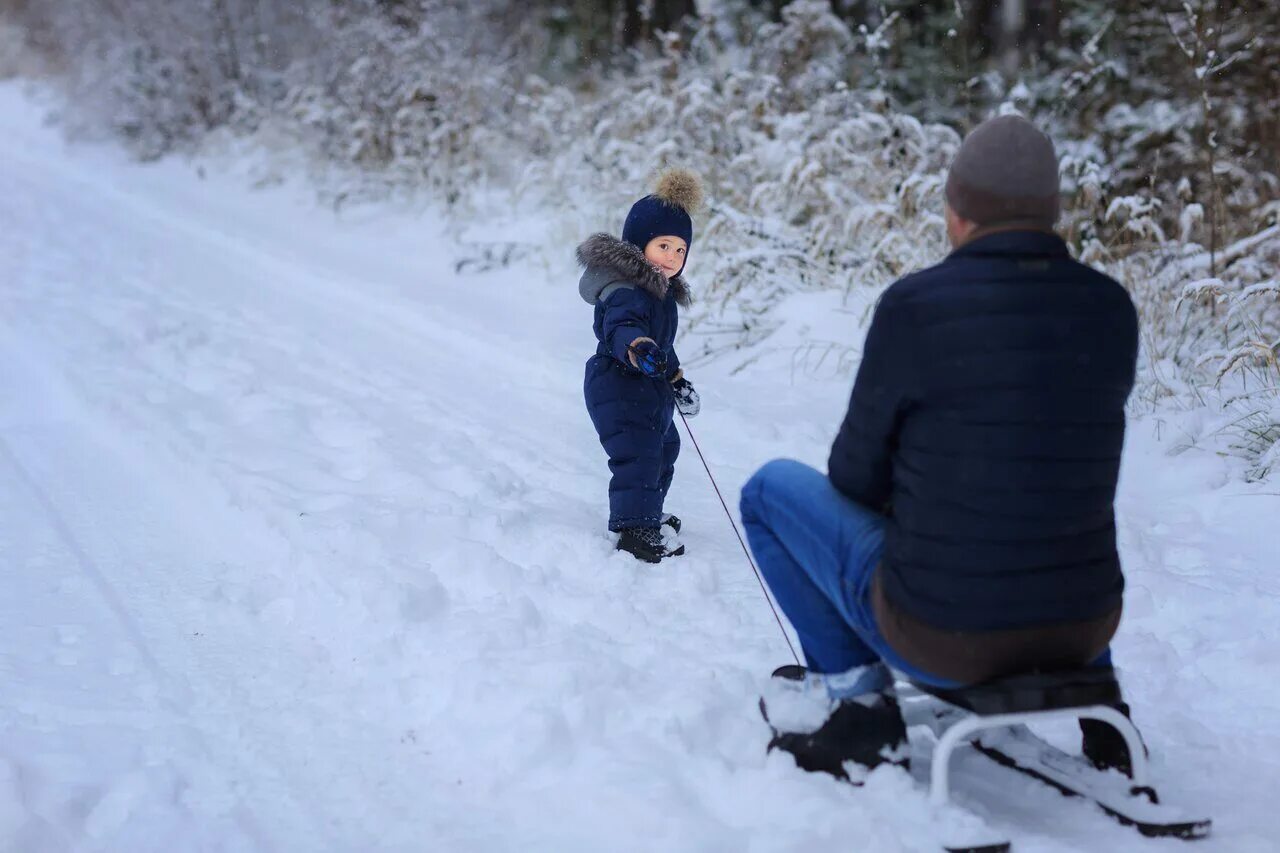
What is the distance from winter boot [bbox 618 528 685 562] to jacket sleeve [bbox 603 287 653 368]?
0.61 metres

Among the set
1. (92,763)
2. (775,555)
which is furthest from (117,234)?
(775,555)

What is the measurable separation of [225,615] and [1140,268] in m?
5.22

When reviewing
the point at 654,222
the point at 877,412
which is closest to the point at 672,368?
the point at 654,222

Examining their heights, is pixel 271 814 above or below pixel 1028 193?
below

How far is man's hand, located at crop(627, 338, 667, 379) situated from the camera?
3238 millimetres

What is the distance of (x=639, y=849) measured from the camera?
2.08 metres

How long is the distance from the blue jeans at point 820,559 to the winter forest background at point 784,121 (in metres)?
2.75

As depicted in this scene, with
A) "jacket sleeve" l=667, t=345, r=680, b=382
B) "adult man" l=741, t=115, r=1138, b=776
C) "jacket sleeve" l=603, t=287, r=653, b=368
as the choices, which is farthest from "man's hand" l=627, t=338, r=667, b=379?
"adult man" l=741, t=115, r=1138, b=776

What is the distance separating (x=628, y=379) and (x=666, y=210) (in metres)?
0.62

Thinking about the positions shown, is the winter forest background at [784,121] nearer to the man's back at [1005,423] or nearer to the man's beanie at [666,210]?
the man's beanie at [666,210]

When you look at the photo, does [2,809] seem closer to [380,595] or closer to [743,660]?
[380,595]

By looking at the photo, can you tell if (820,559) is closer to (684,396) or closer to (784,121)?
(684,396)

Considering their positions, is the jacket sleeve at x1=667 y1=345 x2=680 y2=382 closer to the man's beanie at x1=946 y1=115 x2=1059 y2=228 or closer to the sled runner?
the sled runner

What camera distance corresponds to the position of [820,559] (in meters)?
2.18
